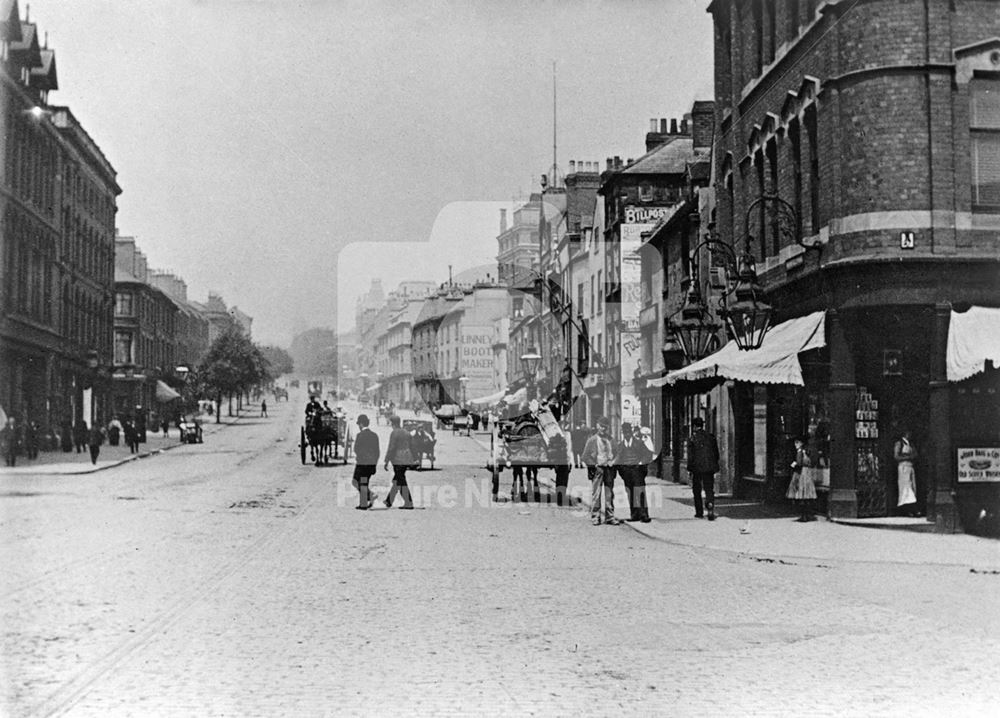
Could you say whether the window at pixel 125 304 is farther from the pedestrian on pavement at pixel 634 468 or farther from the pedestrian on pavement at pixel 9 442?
the pedestrian on pavement at pixel 634 468

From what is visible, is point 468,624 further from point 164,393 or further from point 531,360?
point 164,393

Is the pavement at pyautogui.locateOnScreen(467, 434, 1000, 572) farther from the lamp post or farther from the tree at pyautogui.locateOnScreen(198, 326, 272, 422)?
the tree at pyautogui.locateOnScreen(198, 326, 272, 422)

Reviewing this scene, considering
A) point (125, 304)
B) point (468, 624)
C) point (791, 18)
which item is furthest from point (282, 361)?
point (468, 624)

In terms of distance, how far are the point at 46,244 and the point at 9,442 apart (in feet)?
41.0

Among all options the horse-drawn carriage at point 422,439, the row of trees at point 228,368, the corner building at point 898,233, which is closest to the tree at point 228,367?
the row of trees at point 228,368

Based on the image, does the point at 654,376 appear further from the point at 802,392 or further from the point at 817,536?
the point at 817,536

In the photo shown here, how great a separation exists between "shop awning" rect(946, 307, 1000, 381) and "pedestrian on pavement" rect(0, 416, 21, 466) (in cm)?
2802

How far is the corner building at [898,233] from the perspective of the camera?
676 inches

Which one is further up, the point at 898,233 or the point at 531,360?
the point at 898,233

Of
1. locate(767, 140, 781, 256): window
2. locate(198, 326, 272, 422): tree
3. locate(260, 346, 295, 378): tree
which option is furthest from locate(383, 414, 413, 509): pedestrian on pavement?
locate(260, 346, 295, 378): tree

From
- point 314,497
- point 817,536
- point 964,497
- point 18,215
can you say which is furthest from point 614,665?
point 18,215

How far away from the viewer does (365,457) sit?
2155 centimetres

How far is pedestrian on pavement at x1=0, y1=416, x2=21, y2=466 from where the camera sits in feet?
113

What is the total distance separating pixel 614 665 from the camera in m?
8.06
